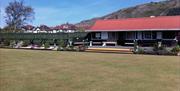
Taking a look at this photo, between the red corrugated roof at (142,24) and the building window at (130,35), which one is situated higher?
the red corrugated roof at (142,24)

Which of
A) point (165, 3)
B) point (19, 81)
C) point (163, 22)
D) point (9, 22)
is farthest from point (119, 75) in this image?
point (165, 3)

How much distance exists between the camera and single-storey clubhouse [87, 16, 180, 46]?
39.9 m

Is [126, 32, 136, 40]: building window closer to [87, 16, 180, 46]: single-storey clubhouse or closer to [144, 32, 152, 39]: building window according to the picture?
[87, 16, 180, 46]: single-storey clubhouse

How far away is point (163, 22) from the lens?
41938 mm

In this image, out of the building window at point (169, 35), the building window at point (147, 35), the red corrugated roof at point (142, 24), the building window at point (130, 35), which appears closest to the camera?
the building window at point (169, 35)

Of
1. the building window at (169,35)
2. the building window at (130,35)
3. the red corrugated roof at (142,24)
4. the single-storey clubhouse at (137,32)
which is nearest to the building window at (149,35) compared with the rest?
the single-storey clubhouse at (137,32)

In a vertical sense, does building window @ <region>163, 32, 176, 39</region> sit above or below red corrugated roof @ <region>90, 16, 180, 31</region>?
below

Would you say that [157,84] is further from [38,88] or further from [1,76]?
[1,76]

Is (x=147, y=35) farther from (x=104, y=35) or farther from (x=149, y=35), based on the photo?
(x=104, y=35)

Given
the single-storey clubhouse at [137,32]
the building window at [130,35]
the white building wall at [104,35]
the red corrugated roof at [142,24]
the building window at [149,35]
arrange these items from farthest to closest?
the white building wall at [104,35]
the building window at [130,35]
the building window at [149,35]
the red corrugated roof at [142,24]
the single-storey clubhouse at [137,32]

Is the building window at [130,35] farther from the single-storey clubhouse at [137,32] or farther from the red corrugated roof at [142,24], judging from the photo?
the red corrugated roof at [142,24]

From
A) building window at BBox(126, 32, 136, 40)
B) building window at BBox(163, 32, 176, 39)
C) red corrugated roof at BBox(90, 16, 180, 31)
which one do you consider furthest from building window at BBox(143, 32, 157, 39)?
building window at BBox(126, 32, 136, 40)

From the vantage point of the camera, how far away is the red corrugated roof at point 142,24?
40625mm

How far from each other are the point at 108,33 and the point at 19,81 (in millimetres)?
34687
